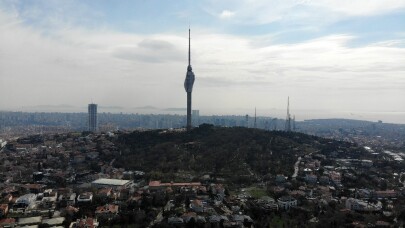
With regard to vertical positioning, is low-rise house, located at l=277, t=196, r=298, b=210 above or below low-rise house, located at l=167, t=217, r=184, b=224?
above

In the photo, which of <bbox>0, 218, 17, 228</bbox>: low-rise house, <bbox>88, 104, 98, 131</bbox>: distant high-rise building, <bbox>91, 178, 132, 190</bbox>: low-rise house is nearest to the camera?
<bbox>0, 218, 17, 228</bbox>: low-rise house

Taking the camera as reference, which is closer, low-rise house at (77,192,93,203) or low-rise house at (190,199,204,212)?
low-rise house at (190,199,204,212)

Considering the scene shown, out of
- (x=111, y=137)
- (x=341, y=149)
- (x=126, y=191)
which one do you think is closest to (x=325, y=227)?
(x=126, y=191)

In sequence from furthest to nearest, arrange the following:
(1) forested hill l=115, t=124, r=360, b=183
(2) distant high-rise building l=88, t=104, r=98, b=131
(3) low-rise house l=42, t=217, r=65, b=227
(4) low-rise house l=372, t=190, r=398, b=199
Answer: (2) distant high-rise building l=88, t=104, r=98, b=131 → (1) forested hill l=115, t=124, r=360, b=183 → (4) low-rise house l=372, t=190, r=398, b=199 → (3) low-rise house l=42, t=217, r=65, b=227

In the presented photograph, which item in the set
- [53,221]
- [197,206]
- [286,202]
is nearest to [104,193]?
[53,221]

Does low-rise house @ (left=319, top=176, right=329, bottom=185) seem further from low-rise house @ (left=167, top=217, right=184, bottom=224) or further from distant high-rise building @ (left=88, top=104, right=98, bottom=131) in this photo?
distant high-rise building @ (left=88, top=104, right=98, bottom=131)

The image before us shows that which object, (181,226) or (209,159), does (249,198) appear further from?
(209,159)

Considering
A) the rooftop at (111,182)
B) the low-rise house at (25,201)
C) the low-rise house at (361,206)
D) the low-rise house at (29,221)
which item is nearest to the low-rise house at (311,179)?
the low-rise house at (361,206)

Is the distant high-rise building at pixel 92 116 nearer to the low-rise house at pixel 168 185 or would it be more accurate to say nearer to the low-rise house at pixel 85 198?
the low-rise house at pixel 168 185

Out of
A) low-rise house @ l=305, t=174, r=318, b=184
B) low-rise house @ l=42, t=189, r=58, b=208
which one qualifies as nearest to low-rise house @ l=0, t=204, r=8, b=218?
low-rise house @ l=42, t=189, r=58, b=208
